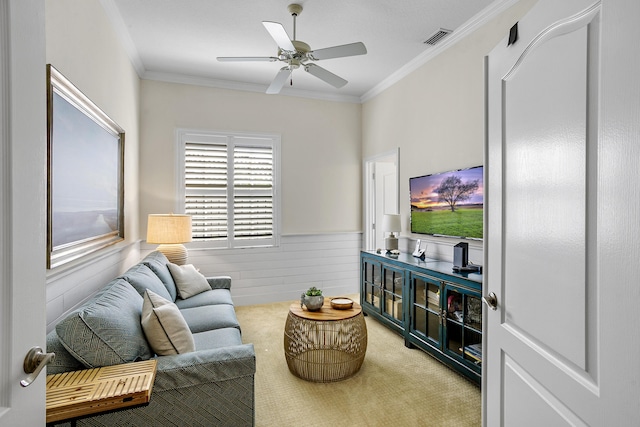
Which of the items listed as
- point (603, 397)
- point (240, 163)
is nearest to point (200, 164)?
point (240, 163)

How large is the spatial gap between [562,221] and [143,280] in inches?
97.7

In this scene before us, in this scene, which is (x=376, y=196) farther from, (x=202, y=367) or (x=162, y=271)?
(x=202, y=367)

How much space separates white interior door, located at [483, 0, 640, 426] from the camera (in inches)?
29.9

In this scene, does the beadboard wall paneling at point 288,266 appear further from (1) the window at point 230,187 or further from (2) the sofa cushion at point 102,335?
(2) the sofa cushion at point 102,335

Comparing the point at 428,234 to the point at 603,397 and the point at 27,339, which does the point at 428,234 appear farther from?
the point at 27,339

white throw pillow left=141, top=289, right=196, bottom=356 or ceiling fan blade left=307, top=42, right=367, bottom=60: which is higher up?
ceiling fan blade left=307, top=42, right=367, bottom=60

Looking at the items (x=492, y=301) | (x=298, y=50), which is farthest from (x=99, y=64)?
(x=492, y=301)

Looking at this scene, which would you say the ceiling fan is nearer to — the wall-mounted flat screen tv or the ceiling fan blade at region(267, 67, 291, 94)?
the ceiling fan blade at region(267, 67, 291, 94)

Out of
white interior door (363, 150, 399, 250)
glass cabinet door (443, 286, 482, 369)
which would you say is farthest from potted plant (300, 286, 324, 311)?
white interior door (363, 150, 399, 250)

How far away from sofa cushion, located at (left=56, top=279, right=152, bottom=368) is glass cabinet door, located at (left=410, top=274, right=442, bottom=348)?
214 cm

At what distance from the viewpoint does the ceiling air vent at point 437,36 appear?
3182mm

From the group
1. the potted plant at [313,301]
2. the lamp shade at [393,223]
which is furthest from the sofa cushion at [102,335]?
the lamp shade at [393,223]

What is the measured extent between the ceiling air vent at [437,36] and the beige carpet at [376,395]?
2.95m

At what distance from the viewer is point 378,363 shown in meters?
2.90
